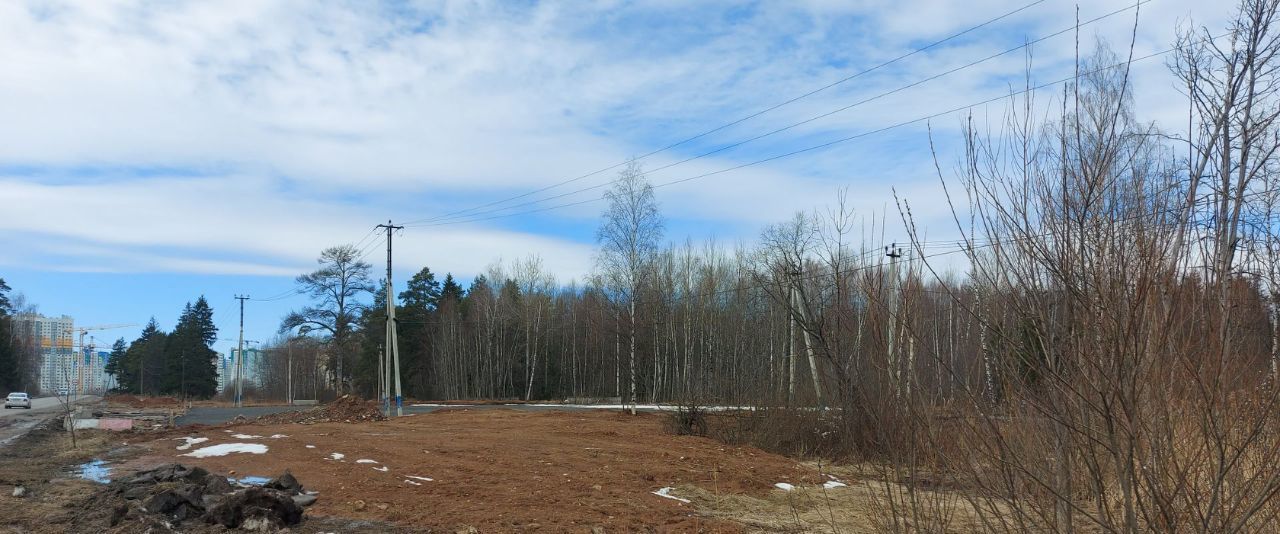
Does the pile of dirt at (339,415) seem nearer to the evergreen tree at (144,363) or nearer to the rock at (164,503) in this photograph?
the rock at (164,503)

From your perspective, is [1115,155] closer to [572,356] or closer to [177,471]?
[177,471]

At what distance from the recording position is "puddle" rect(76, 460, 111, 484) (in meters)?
12.5

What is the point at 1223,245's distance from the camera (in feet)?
9.94

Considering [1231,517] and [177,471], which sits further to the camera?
[177,471]

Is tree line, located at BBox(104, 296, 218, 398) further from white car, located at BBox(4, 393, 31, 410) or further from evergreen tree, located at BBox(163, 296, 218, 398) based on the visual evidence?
white car, located at BBox(4, 393, 31, 410)

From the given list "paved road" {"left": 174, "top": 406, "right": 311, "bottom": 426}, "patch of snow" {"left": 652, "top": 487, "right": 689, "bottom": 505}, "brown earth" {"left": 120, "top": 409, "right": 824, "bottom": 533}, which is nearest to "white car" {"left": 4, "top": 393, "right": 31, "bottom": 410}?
"paved road" {"left": 174, "top": 406, "right": 311, "bottom": 426}

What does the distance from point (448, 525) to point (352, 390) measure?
57.2m

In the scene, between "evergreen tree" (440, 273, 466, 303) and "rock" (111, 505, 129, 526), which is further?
"evergreen tree" (440, 273, 466, 303)

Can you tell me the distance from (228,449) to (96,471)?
2256 mm

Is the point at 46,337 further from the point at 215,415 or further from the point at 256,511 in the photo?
the point at 256,511

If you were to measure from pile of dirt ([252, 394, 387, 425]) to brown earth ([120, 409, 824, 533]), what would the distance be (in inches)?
270

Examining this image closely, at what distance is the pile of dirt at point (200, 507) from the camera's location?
7.91 m

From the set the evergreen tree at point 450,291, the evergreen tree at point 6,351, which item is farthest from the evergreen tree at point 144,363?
the evergreen tree at point 450,291

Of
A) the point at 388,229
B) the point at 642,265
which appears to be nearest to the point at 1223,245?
the point at 642,265
